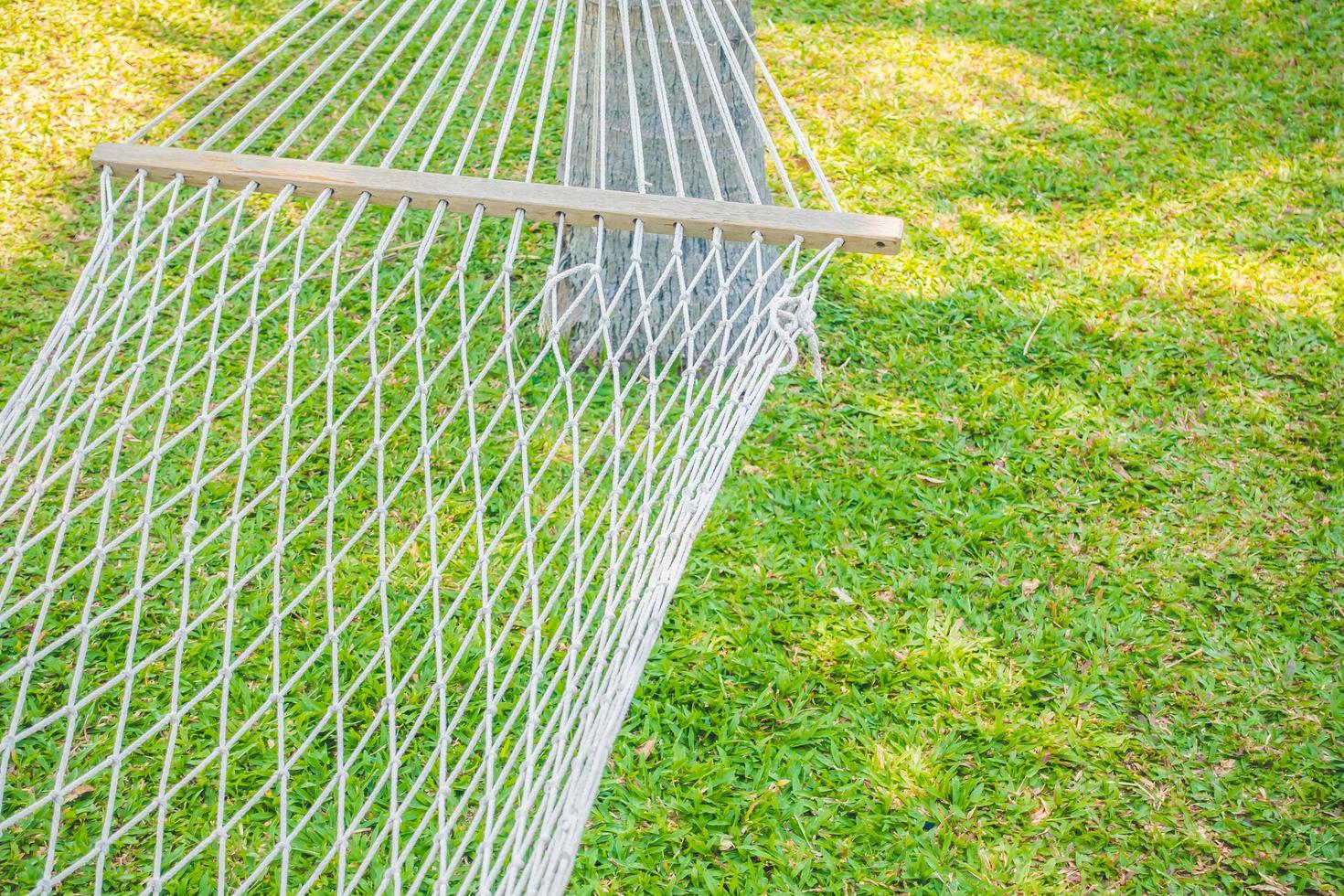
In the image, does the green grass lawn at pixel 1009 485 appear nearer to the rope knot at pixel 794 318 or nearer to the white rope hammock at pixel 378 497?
the white rope hammock at pixel 378 497

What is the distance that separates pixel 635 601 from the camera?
1.17 m

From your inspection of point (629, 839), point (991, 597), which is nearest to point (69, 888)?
point (629, 839)

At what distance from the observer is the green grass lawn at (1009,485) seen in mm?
1505

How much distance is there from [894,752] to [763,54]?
2.20 metres

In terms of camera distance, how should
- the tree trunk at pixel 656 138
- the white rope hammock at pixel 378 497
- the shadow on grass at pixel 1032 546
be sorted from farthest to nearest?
the tree trunk at pixel 656 138, the shadow on grass at pixel 1032 546, the white rope hammock at pixel 378 497

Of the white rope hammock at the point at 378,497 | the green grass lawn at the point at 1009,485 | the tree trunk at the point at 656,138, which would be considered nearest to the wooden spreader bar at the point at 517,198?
the white rope hammock at the point at 378,497

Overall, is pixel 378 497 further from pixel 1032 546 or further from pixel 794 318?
pixel 1032 546

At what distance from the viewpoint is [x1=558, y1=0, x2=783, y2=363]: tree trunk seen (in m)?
1.87

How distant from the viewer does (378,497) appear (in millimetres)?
1609

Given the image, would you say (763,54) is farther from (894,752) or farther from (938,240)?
(894,752)

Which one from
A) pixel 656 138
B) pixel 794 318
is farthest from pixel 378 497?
pixel 656 138

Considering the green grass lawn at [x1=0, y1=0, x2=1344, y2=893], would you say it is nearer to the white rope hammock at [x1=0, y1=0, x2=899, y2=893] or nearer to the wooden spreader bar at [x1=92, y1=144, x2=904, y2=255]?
the white rope hammock at [x1=0, y1=0, x2=899, y2=893]

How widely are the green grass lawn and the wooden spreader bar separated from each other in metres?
0.61

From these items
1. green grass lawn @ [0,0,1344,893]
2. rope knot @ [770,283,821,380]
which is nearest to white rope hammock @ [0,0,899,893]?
rope knot @ [770,283,821,380]
